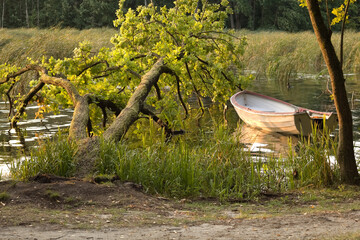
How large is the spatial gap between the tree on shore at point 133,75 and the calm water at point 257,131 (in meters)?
1.20

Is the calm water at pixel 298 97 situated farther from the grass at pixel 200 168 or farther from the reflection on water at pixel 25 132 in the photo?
the reflection on water at pixel 25 132

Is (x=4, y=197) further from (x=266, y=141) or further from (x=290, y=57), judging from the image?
(x=290, y=57)

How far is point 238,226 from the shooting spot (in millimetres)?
5750

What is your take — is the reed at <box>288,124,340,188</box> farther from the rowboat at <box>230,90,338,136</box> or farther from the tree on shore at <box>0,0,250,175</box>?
the rowboat at <box>230,90,338,136</box>

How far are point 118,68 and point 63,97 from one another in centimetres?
138

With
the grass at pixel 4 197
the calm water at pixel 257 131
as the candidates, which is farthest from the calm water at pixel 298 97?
the grass at pixel 4 197

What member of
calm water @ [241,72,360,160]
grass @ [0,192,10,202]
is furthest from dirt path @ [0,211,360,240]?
calm water @ [241,72,360,160]

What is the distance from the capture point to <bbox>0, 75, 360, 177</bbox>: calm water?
527 inches

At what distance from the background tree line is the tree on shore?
50.0 metres

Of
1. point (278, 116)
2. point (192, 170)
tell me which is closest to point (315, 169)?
point (192, 170)

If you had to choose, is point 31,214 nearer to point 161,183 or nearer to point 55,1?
point 161,183

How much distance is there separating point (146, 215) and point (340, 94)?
344cm

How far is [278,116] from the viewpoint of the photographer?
15000 millimetres

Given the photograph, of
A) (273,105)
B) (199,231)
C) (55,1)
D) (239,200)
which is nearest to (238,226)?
(199,231)
